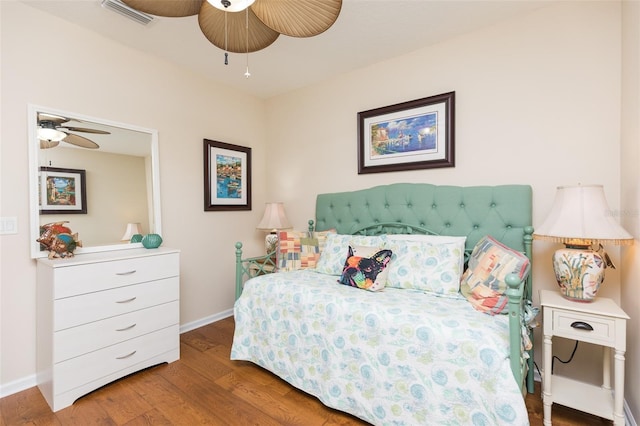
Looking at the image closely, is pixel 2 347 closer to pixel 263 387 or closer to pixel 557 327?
pixel 263 387

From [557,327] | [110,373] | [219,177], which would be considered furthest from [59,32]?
[557,327]

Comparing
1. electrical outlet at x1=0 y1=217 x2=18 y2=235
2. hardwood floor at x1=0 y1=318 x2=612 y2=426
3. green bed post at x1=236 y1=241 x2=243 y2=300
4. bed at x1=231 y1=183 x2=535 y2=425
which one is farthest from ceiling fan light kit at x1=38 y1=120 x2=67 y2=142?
hardwood floor at x1=0 y1=318 x2=612 y2=426

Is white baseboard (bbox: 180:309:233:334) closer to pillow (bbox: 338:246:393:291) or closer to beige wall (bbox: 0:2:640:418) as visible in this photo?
beige wall (bbox: 0:2:640:418)

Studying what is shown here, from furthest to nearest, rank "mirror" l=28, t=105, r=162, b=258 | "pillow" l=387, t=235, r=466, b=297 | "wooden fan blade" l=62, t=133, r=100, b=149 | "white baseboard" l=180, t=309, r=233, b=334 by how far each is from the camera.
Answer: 1. "white baseboard" l=180, t=309, r=233, b=334
2. "wooden fan blade" l=62, t=133, r=100, b=149
3. "mirror" l=28, t=105, r=162, b=258
4. "pillow" l=387, t=235, r=466, b=297

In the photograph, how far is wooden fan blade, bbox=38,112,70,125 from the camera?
2.03 metres

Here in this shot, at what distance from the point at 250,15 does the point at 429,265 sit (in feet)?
5.95

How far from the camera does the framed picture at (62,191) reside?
2027mm

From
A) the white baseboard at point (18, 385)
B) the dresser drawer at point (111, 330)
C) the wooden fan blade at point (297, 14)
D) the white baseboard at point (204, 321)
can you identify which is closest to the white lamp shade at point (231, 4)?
the wooden fan blade at point (297, 14)

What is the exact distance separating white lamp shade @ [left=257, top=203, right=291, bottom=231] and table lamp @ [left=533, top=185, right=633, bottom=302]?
219 centimetres

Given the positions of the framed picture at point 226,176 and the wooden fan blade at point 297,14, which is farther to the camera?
the framed picture at point 226,176

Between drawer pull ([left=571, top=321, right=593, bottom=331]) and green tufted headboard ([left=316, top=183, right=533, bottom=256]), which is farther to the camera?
green tufted headboard ([left=316, top=183, right=533, bottom=256])

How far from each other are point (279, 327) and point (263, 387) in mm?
395

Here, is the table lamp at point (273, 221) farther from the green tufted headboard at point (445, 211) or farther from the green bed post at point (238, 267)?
the green bed post at point (238, 267)

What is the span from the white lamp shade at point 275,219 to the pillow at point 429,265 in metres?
1.33
